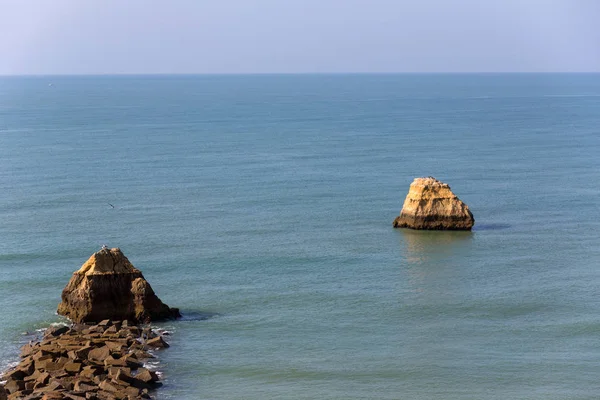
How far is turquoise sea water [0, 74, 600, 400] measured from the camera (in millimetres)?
48750

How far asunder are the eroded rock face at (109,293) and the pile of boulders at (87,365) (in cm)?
117

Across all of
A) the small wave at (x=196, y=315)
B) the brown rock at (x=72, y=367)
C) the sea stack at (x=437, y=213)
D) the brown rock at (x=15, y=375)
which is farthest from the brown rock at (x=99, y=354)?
the sea stack at (x=437, y=213)

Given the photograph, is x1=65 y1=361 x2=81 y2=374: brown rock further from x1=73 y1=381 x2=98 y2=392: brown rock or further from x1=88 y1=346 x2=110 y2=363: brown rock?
x1=73 y1=381 x2=98 y2=392: brown rock

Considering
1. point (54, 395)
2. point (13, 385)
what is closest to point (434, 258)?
point (13, 385)

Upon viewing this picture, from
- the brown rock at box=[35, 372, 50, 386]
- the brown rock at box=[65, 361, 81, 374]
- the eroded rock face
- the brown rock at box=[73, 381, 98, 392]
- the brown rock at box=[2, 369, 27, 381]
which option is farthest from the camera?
the eroded rock face

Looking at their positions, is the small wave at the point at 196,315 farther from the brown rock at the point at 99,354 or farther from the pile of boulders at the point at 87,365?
the brown rock at the point at 99,354

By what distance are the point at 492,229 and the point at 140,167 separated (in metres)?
50.5

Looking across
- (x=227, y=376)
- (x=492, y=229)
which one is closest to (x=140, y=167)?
(x=492, y=229)

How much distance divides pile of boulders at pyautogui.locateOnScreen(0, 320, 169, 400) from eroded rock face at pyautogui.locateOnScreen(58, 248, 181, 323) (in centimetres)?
117

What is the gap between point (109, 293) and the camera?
54344mm

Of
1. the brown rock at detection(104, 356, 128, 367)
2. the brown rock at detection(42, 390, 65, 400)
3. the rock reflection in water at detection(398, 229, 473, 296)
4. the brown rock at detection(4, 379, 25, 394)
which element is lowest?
the brown rock at detection(42, 390, 65, 400)

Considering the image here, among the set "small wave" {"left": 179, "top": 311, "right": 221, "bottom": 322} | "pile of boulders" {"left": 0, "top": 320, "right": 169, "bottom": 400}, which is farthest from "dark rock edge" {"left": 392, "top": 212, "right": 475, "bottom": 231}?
"pile of boulders" {"left": 0, "top": 320, "right": 169, "bottom": 400}

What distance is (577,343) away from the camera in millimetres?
53000

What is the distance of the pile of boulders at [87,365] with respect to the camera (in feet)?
139
